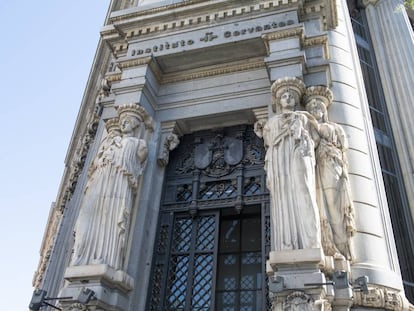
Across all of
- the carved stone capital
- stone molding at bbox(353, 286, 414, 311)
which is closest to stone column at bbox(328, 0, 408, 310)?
stone molding at bbox(353, 286, 414, 311)

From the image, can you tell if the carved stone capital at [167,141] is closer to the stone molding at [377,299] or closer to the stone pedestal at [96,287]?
the stone pedestal at [96,287]

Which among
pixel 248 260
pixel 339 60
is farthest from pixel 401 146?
pixel 248 260

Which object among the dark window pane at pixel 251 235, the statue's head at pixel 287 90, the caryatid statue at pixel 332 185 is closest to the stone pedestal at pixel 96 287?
the dark window pane at pixel 251 235

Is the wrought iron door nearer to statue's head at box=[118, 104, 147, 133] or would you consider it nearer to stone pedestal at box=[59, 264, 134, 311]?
stone pedestal at box=[59, 264, 134, 311]

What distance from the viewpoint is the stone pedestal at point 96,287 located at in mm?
7523

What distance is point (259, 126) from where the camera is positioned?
32.0 ft

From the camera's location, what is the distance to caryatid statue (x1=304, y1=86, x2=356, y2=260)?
7.24 meters

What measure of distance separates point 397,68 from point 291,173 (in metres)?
11.3

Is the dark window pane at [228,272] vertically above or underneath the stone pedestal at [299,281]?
above

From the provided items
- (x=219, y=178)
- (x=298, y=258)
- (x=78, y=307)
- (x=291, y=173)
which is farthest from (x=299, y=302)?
(x=219, y=178)

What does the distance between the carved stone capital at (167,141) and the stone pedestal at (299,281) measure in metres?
4.31

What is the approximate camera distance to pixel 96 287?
25.0 ft

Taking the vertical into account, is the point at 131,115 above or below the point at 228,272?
above

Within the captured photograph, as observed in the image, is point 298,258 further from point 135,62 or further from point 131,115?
point 135,62
